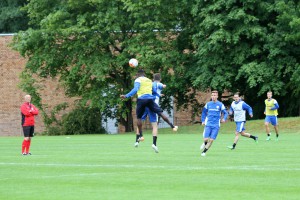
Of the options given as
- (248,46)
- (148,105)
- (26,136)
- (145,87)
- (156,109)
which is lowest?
(26,136)

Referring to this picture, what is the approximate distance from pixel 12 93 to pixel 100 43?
487 inches

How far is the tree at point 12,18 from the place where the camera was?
7925 cm

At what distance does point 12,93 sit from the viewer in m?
66.8

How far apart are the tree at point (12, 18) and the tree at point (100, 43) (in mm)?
19988

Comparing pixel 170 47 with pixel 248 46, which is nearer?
pixel 248 46

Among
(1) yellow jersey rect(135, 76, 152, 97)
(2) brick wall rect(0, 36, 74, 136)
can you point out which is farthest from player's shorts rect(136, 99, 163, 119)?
(2) brick wall rect(0, 36, 74, 136)

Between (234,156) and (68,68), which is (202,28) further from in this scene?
(234,156)

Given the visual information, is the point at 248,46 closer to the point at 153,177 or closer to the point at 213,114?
the point at 213,114

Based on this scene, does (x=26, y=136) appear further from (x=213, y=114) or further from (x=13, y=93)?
(x=13, y=93)

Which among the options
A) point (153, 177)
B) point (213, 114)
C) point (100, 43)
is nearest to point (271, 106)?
point (213, 114)

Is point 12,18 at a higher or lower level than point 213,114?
higher

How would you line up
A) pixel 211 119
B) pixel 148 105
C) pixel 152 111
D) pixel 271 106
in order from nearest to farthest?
pixel 211 119, pixel 148 105, pixel 152 111, pixel 271 106

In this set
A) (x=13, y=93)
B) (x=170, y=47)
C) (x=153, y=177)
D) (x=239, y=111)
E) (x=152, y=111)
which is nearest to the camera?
(x=153, y=177)

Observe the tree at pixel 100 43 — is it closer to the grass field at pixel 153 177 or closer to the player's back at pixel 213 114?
the player's back at pixel 213 114
